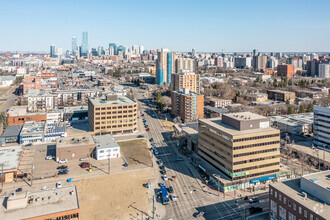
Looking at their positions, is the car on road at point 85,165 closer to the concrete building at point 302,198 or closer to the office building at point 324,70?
the concrete building at point 302,198

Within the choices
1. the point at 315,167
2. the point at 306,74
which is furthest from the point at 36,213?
the point at 306,74

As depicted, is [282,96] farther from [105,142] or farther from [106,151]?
[106,151]

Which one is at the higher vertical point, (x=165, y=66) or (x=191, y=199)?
(x=165, y=66)

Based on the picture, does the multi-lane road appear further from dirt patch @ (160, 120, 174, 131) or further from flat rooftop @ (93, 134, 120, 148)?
dirt patch @ (160, 120, 174, 131)

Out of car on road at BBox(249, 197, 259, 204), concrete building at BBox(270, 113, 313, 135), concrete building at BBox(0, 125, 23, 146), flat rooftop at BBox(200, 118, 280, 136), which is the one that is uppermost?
flat rooftop at BBox(200, 118, 280, 136)

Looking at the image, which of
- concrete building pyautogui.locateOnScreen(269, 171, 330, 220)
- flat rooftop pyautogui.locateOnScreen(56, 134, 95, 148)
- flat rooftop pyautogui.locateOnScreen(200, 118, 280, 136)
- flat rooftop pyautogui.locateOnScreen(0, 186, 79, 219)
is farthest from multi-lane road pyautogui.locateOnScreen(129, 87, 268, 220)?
flat rooftop pyautogui.locateOnScreen(56, 134, 95, 148)

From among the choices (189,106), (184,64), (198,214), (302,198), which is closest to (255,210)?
(198,214)

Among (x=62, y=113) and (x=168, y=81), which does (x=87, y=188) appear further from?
(x=168, y=81)
